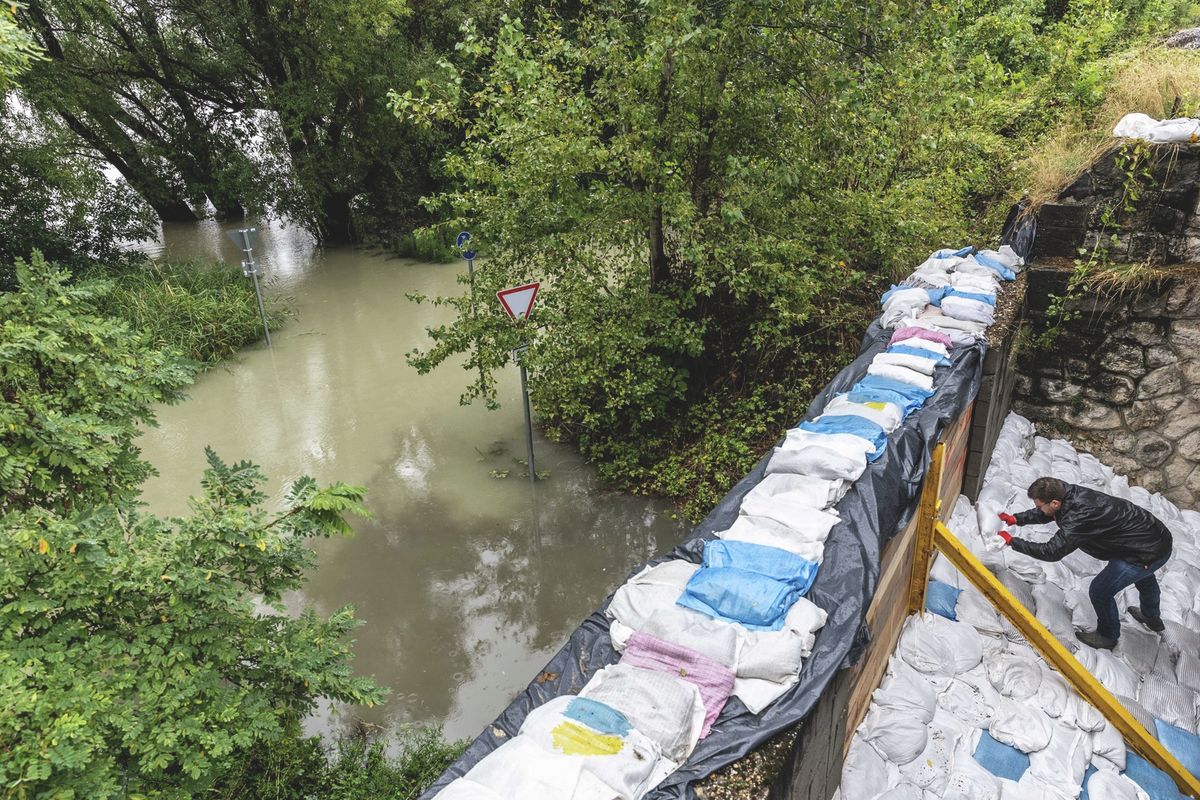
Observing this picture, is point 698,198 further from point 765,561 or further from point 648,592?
point 648,592

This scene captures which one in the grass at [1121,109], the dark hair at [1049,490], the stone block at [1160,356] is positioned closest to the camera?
the dark hair at [1049,490]

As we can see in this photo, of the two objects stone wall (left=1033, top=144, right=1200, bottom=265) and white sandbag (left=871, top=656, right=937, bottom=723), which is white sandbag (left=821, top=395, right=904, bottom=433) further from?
stone wall (left=1033, top=144, right=1200, bottom=265)

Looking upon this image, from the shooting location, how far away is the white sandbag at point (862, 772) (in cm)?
350

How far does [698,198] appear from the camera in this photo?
688 cm

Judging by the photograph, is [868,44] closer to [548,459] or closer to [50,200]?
[548,459]

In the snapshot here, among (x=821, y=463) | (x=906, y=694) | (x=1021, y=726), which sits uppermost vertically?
(x=821, y=463)

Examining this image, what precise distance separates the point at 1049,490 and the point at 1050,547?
13.6 inches

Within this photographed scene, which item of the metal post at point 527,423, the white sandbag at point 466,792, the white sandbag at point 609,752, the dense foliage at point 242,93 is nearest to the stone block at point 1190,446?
the metal post at point 527,423

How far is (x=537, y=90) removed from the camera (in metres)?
6.15

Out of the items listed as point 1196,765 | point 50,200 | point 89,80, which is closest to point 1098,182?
point 1196,765

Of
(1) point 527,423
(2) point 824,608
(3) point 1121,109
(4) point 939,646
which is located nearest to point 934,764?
(4) point 939,646

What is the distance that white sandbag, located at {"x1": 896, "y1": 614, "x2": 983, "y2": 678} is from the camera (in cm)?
420

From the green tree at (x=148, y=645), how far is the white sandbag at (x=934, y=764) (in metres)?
2.77

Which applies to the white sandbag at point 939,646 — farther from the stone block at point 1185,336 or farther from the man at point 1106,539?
the stone block at point 1185,336
